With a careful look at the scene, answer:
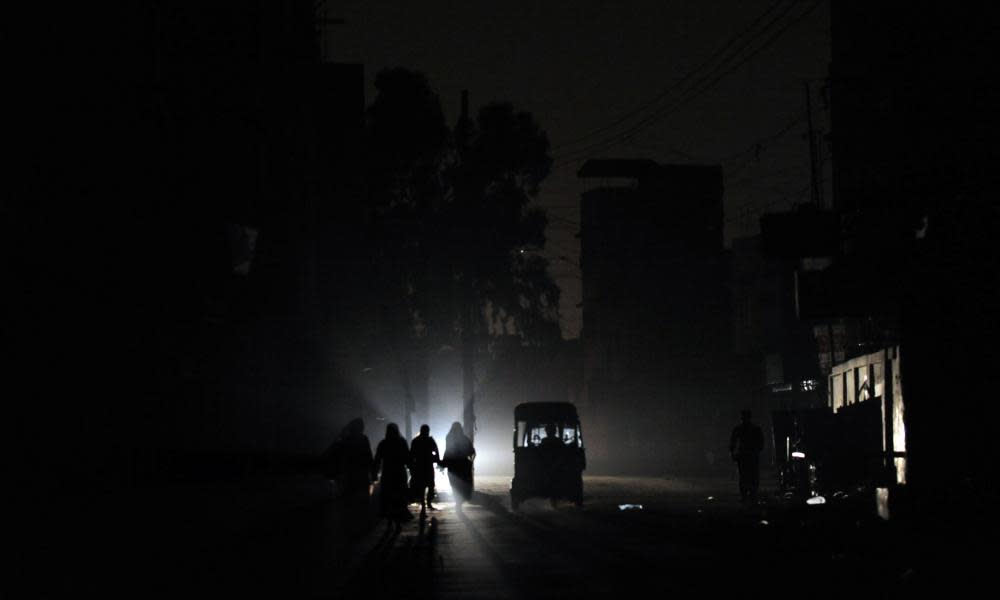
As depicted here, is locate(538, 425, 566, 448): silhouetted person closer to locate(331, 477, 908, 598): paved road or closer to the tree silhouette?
locate(331, 477, 908, 598): paved road

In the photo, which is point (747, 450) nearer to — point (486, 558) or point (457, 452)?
point (457, 452)

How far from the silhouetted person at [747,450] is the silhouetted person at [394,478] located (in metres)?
9.66

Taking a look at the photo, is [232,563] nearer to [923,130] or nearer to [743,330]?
[923,130]

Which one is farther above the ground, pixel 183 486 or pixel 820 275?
pixel 820 275

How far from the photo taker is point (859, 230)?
3938 centimetres

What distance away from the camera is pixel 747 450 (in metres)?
34.3

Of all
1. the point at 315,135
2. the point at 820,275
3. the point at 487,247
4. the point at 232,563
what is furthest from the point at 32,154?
the point at 487,247

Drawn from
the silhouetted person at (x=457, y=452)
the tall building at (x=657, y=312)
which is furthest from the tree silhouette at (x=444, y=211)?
the silhouetted person at (x=457, y=452)

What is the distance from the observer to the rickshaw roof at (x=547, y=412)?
42.3 m

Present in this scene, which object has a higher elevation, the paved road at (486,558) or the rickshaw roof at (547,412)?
the rickshaw roof at (547,412)

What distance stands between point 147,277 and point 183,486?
539 centimetres

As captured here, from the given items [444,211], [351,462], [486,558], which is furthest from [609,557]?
[444,211]

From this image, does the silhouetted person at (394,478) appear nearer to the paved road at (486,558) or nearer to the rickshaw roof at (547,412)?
the paved road at (486,558)

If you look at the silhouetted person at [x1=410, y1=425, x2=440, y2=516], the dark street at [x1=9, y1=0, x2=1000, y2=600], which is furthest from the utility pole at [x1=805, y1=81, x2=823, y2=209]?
the silhouetted person at [x1=410, y1=425, x2=440, y2=516]
